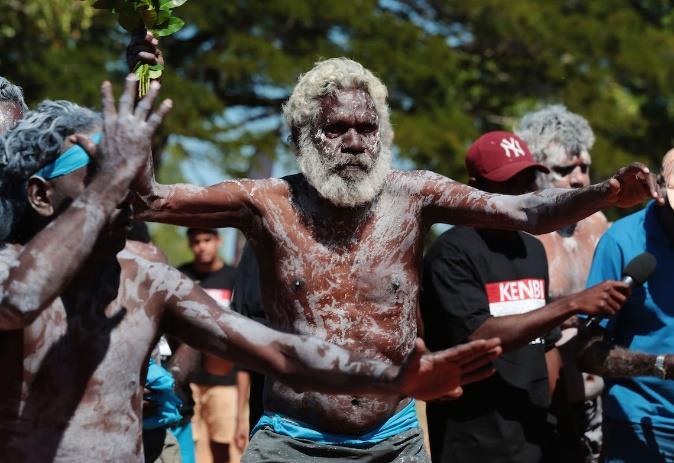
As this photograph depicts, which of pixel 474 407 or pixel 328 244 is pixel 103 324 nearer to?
pixel 328 244

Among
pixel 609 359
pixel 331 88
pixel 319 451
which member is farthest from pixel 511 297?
pixel 319 451

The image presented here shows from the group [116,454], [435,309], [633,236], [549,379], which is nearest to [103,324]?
[116,454]

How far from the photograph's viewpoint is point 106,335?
3117 millimetres

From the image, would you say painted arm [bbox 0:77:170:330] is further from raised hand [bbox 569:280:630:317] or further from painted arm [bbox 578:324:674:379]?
painted arm [bbox 578:324:674:379]

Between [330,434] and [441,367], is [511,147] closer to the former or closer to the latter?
[330,434]

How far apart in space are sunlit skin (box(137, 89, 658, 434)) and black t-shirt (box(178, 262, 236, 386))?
3837mm

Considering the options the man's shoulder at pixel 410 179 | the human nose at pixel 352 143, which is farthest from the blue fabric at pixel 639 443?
the human nose at pixel 352 143

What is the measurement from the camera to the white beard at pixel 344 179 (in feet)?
14.4

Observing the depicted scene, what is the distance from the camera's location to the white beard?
438 centimetres

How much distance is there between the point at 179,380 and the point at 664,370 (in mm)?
2507

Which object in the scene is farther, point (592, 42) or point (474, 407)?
point (592, 42)

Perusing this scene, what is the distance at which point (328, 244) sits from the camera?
4.37 metres

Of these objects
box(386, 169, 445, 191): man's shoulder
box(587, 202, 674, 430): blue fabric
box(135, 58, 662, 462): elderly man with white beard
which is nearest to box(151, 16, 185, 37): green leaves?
box(135, 58, 662, 462): elderly man with white beard

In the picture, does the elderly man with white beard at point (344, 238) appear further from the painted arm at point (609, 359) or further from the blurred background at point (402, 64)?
the blurred background at point (402, 64)
